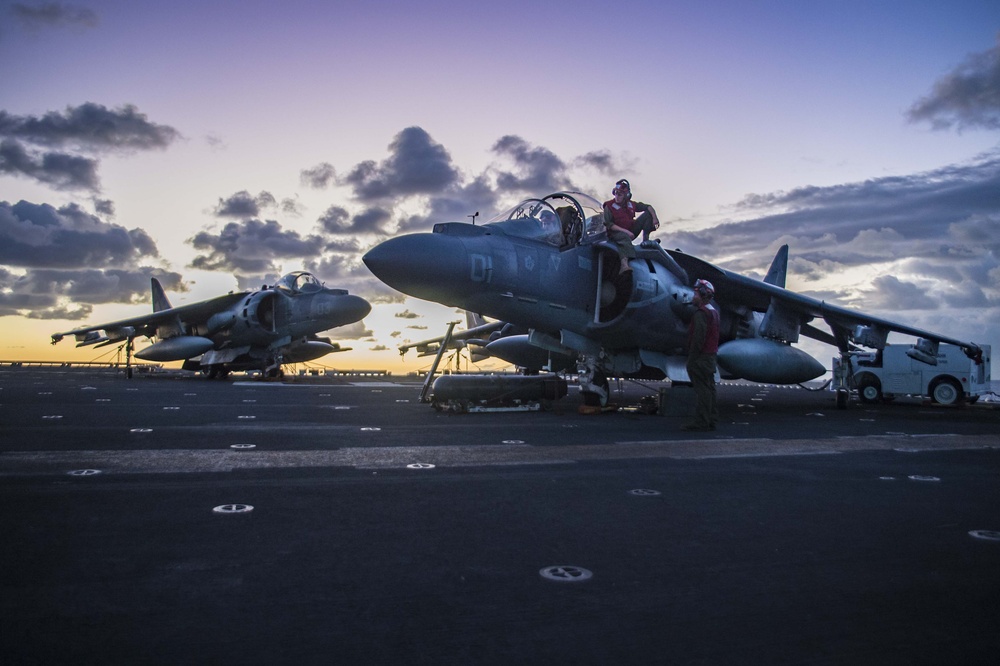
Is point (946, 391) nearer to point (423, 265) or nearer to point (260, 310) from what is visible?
point (423, 265)

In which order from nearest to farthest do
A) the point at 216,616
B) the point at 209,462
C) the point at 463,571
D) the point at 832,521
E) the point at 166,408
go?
the point at 216,616
the point at 463,571
the point at 832,521
the point at 209,462
the point at 166,408

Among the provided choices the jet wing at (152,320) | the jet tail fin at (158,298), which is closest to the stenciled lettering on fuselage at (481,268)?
the jet wing at (152,320)

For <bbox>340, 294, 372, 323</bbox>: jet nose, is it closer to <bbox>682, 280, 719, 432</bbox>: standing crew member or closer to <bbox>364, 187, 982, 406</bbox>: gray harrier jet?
<bbox>364, 187, 982, 406</bbox>: gray harrier jet

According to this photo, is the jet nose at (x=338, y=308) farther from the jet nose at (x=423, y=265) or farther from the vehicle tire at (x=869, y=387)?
the vehicle tire at (x=869, y=387)

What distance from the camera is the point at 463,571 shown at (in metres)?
2.60

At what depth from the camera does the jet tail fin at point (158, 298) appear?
103 feet

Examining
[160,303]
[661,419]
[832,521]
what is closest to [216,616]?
[832,521]

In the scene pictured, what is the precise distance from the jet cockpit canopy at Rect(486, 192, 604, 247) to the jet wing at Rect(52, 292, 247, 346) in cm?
1880

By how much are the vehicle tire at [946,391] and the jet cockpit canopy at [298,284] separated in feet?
68.6

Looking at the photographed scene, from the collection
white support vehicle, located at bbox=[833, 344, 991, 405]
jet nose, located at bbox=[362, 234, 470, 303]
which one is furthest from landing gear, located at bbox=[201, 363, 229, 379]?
white support vehicle, located at bbox=[833, 344, 991, 405]

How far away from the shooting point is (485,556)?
2795mm

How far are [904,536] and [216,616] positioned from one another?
321 centimetres

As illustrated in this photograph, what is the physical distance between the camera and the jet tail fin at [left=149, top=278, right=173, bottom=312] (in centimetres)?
3133

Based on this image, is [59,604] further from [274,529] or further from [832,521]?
[832,521]
